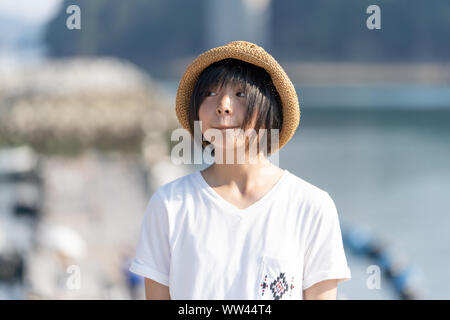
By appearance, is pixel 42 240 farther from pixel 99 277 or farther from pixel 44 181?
pixel 44 181

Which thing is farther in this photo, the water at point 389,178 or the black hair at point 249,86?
the water at point 389,178

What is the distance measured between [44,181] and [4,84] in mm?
7332

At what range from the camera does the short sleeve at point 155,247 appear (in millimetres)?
1233

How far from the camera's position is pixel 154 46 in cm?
5153

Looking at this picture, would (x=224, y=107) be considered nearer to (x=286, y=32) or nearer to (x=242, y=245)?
(x=242, y=245)

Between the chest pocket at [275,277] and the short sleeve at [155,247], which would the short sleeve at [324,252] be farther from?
the short sleeve at [155,247]

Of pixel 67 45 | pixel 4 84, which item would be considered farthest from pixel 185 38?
pixel 4 84

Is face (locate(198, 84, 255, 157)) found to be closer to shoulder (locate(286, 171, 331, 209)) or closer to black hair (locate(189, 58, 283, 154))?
black hair (locate(189, 58, 283, 154))

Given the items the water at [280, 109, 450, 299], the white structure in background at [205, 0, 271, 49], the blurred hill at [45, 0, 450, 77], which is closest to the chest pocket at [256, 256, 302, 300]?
the water at [280, 109, 450, 299]

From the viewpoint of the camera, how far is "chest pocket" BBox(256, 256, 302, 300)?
1.19 metres

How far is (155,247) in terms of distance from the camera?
1236 mm

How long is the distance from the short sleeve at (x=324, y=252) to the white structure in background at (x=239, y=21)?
39376mm

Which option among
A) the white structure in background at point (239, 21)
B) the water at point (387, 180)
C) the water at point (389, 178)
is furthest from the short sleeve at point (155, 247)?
the white structure in background at point (239, 21)

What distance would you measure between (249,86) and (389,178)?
50.6 ft
